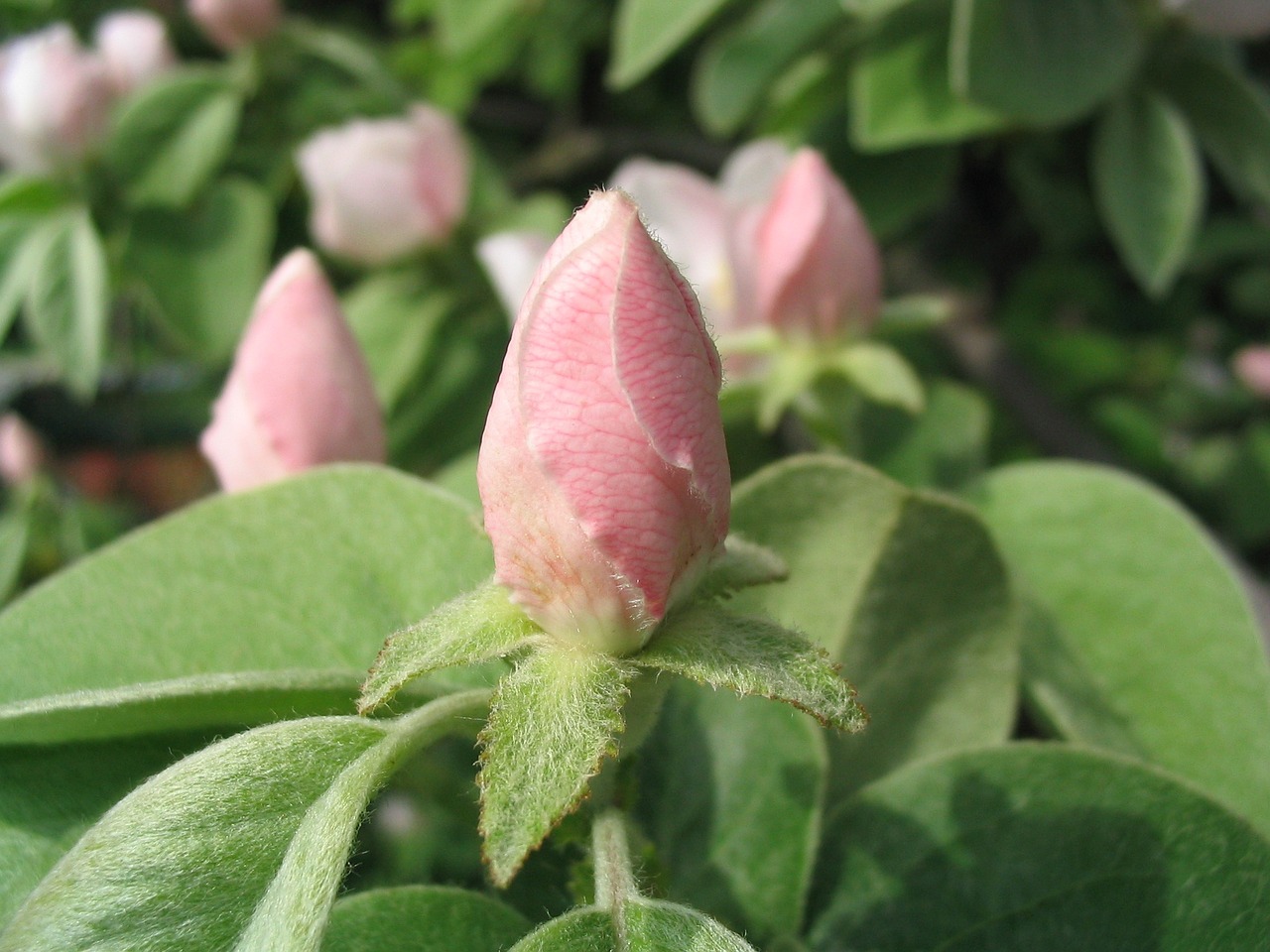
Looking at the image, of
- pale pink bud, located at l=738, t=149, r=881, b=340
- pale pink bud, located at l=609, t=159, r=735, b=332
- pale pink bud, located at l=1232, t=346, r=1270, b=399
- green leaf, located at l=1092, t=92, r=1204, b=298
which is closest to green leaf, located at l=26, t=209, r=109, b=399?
pale pink bud, located at l=609, t=159, r=735, b=332

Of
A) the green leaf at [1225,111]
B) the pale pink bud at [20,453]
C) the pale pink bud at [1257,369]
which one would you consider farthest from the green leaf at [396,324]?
the pale pink bud at [1257,369]

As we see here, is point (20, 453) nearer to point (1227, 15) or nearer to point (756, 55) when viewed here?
point (756, 55)

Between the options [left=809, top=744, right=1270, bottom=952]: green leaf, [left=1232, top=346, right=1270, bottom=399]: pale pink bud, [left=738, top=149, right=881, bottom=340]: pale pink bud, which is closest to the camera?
[left=809, top=744, right=1270, bottom=952]: green leaf

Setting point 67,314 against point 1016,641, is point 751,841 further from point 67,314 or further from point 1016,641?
point 67,314

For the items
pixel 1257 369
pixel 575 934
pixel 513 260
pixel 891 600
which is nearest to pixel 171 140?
pixel 513 260

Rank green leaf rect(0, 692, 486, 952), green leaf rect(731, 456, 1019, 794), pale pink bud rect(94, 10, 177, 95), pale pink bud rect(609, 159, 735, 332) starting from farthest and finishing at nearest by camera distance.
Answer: pale pink bud rect(94, 10, 177, 95), pale pink bud rect(609, 159, 735, 332), green leaf rect(731, 456, 1019, 794), green leaf rect(0, 692, 486, 952)

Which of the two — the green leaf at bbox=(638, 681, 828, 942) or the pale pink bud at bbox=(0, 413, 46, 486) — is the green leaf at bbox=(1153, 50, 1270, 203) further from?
the pale pink bud at bbox=(0, 413, 46, 486)
